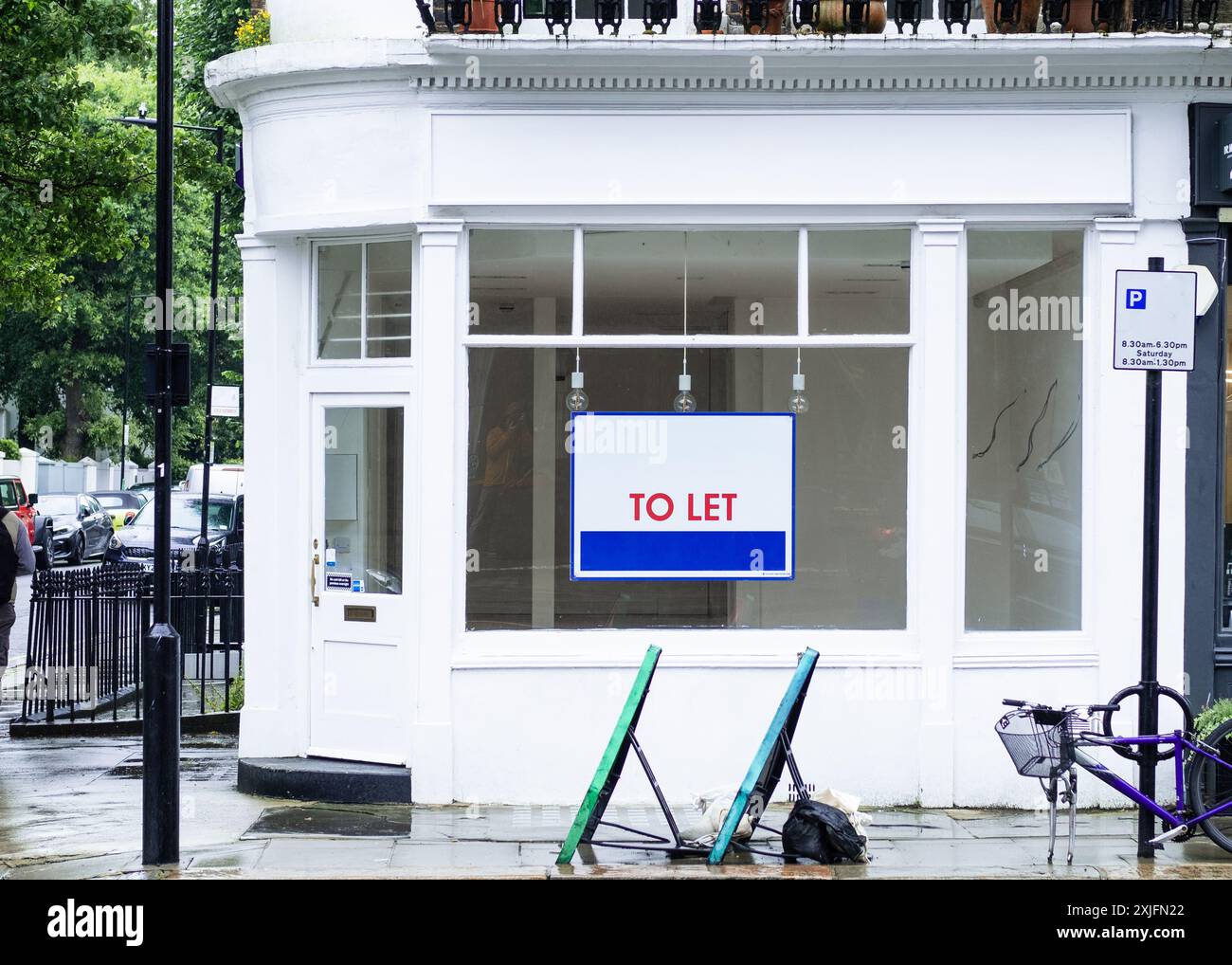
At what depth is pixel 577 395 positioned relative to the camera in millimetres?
9656

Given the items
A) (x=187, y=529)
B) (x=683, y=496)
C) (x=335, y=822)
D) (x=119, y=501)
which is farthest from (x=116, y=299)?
(x=335, y=822)

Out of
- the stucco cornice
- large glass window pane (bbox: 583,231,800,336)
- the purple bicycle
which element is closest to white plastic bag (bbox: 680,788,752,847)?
the purple bicycle

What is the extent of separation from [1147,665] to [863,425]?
8.25 ft

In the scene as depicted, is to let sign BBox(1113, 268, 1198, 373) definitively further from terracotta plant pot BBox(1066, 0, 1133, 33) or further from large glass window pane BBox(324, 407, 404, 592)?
large glass window pane BBox(324, 407, 404, 592)

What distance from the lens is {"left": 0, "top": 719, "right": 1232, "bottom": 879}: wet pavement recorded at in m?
7.65

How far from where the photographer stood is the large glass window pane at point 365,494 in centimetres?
979

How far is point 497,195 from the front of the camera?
369 inches

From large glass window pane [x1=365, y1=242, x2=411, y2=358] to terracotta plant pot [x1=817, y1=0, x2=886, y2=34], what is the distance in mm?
3016

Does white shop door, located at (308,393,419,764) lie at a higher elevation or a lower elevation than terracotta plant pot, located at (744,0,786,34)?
lower

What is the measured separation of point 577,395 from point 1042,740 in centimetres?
365

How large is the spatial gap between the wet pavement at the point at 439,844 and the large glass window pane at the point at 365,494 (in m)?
1.56

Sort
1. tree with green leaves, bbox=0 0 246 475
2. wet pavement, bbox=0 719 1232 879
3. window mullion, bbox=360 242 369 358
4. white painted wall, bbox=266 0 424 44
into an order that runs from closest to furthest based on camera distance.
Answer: wet pavement, bbox=0 719 1232 879 < white painted wall, bbox=266 0 424 44 < window mullion, bbox=360 242 369 358 < tree with green leaves, bbox=0 0 246 475

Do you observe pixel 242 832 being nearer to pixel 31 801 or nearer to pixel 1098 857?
pixel 31 801
